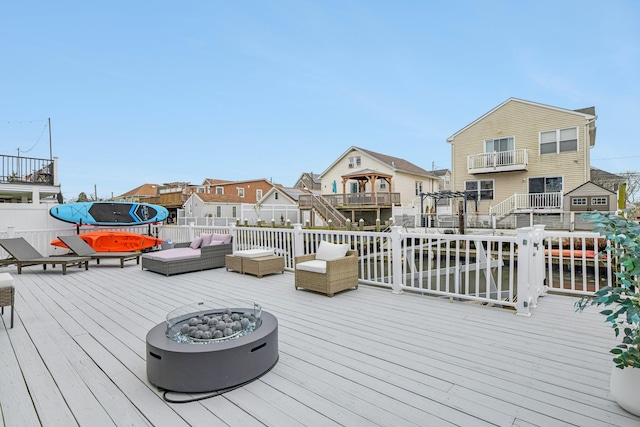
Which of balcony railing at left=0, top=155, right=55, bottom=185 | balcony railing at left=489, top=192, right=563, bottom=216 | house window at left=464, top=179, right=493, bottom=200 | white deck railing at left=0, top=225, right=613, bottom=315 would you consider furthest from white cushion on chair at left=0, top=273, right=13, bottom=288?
house window at left=464, top=179, right=493, bottom=200

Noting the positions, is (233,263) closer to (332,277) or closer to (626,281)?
(332,277)

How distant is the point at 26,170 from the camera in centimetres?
1209

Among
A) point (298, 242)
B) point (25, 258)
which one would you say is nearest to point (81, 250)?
point (25, 258)

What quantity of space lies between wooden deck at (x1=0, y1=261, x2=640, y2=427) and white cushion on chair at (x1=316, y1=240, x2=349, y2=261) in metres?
0.81

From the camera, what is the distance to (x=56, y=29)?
905 centimetres

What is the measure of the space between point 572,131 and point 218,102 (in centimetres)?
1696

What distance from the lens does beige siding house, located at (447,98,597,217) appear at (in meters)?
Answer: 14.8

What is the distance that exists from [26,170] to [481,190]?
20295 millimetres

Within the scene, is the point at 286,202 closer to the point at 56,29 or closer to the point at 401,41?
the point at 401,41

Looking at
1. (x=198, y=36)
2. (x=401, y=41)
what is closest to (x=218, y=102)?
(x=198, y=36)

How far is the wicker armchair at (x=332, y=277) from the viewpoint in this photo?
4453 millimetres

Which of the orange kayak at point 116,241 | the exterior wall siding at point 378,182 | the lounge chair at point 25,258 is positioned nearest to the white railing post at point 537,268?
the lounge chair at point 25,258

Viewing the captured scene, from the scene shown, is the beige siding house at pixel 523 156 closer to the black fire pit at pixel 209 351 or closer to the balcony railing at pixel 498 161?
the balcony railing at pixel 498 161

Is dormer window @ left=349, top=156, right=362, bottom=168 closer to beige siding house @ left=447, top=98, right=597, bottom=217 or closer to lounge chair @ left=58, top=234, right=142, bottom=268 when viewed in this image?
beige siding house @ left=447, top=98, right=597, bottom=217
